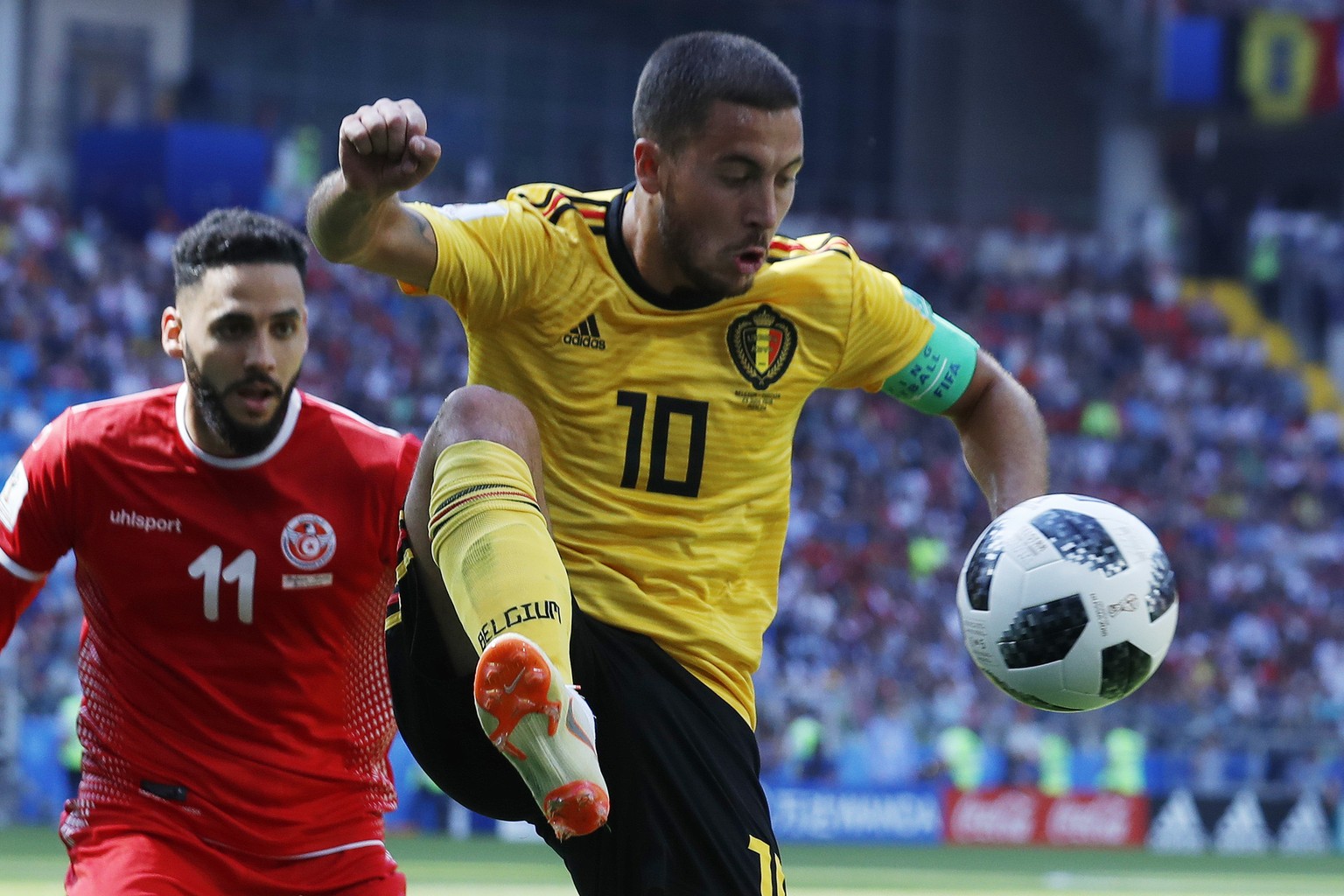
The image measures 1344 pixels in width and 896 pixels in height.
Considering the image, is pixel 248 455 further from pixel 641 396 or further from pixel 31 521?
pixel 641 396

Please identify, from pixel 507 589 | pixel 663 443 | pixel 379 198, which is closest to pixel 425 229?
pixel 379 198

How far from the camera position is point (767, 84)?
14.0 feet

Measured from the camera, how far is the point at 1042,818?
17.7 meters

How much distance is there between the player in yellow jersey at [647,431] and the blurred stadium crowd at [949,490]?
11.7 m

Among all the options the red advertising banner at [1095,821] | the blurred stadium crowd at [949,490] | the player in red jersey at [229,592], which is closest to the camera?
the player in red jersey at [229,592]

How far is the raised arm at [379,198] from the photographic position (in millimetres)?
3846

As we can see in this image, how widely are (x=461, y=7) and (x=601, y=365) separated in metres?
27.3

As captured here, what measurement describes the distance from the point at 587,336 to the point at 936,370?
3.45ft

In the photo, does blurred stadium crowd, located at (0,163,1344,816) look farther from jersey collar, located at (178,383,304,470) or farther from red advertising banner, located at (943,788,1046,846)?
jersey collar, located at (178,383,304,470)

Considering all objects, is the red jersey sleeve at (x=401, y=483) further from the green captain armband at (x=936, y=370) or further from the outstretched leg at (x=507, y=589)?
the green captain armband at (x=936, y=370)

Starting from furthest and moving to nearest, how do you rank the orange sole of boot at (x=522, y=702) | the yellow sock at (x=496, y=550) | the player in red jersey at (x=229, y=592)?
the player in red jersey at (x=229, y=592) → the yellow sock at (x=496, y=550) → the orange sole of boot at (x=522, y=702)

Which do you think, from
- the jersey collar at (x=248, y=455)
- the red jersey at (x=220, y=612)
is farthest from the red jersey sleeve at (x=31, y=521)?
the jersey collar at (x=248, y=455)

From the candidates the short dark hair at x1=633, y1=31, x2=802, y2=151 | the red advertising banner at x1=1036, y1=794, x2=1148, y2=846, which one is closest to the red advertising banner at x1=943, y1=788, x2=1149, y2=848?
the red advertising banner at x1=1036, y1=794, x2=1148, y2=846

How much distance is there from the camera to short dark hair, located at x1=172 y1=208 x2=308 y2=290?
4773 mm
